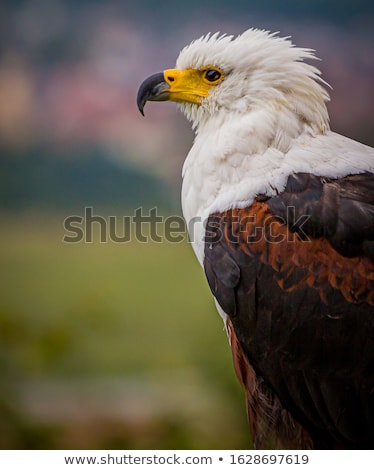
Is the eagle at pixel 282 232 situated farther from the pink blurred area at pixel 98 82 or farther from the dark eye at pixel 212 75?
the pink blurred area at pixel 98 82

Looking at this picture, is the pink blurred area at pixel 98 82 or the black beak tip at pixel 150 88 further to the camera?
the pink blurred area at pixel 98 82

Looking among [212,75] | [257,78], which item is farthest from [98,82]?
[257,78]

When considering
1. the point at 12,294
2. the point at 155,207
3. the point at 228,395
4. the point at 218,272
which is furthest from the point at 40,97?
the point at 228,395

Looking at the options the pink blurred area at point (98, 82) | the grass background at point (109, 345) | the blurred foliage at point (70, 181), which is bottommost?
the grass background at point (109, 345)

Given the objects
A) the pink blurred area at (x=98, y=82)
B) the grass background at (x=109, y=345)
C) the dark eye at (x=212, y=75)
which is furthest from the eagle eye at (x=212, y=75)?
the grass background at (x=109, y=345)

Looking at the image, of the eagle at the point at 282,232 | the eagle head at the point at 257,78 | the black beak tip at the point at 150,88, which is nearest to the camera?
the eagle at the point at 282,232

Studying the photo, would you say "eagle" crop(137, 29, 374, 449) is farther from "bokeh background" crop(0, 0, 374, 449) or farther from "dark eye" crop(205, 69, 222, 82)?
"bokeh background" crop(0, 0, 374, 449)

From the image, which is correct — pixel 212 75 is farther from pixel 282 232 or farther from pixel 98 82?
pixel 98 82

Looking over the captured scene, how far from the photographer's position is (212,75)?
5.51 feet

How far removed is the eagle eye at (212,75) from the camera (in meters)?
1.67

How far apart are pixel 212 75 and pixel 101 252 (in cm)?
81

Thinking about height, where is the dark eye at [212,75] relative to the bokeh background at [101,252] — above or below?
above

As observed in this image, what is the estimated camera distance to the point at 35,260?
223cm

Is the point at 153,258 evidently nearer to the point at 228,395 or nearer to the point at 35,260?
the point at 35,260
